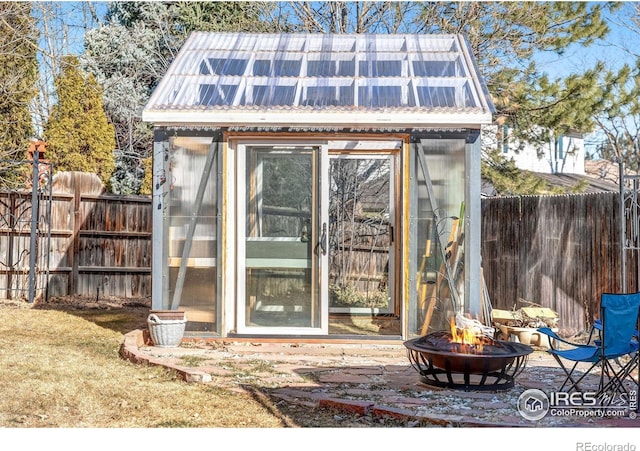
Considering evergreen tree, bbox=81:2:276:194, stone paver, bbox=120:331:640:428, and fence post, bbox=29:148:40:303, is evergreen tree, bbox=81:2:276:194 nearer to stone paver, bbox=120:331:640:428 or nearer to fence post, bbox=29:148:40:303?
fence post, bbox=29:148:40:303

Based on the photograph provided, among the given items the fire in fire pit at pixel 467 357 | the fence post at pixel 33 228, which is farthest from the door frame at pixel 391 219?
the fence post at pixel 33 228

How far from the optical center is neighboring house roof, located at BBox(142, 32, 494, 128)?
8.14 meters

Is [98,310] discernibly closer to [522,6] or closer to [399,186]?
[399,186]

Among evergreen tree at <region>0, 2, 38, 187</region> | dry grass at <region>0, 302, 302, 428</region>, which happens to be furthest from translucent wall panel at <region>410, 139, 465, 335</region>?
evergreen tree at <region>0, 2, 38, 187</region>

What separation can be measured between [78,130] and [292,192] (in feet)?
26.6

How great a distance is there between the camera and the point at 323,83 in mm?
8812

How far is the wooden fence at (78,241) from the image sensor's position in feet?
39.7

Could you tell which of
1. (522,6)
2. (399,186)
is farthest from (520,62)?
(399,186)

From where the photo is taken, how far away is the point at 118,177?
19.8m

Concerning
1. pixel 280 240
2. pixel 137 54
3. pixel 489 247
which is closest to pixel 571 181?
pixel 489 247

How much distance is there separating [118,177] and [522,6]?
11.0 m

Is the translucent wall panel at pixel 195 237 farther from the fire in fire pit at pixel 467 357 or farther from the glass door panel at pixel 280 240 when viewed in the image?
the fire in fire pit at pixel 467 357

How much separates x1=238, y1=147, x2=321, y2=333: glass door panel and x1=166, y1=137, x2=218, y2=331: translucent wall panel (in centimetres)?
37

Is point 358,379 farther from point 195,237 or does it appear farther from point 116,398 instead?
point 195,237
